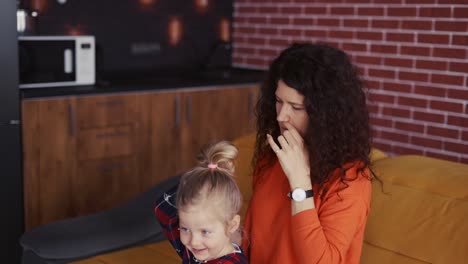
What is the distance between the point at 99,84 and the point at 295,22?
4.51 feet

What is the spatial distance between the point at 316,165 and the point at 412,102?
1.99 meters

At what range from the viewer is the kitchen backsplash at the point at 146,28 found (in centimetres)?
415

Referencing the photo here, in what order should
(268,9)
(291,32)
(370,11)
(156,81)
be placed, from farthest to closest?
1. (268,9)
2. (291,32)
3. (156,81)
4. (370,11)

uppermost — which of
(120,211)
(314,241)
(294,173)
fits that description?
(294,173)

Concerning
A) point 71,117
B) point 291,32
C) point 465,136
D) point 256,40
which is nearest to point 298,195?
point 465,136

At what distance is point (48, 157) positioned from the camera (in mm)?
3553

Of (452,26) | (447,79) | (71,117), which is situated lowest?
(71,117)

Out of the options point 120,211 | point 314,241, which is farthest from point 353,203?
point 120,211

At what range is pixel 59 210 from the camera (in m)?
3.68

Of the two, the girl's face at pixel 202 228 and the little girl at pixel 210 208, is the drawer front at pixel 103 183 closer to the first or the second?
the little girl at pixel 210 208

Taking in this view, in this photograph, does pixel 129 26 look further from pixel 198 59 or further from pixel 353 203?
pixel 353 203

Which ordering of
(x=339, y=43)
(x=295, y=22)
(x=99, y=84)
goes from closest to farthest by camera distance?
(x=99, y=84) < (x=339, y=43) < (x=295, y=22)

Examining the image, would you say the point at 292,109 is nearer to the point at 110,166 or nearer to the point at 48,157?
the point at 48,157

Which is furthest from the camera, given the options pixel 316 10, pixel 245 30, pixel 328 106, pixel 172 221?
pixel 245 30
